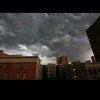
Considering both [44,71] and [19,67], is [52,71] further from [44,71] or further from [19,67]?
[19,67]

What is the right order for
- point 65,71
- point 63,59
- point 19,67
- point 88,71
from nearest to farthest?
1. point 19,67
2. point 88,71
3. point 65,71
4. point 63,59

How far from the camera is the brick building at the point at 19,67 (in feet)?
86.0

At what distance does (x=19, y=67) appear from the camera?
26781mm

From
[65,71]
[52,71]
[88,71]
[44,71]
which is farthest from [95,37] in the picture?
[44,71]

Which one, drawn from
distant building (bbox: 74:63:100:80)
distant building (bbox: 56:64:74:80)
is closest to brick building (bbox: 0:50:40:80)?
distant building (bbox: 56:64:74:80)

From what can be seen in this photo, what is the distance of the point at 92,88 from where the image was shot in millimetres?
1126

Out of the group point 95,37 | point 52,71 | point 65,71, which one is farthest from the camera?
point 95,37

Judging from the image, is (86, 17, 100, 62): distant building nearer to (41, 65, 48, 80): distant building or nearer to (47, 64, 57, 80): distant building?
(47, 64, 57, 80): distant building

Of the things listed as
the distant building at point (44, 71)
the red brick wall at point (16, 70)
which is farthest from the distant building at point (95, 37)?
the red brick wall at point (16, 70)

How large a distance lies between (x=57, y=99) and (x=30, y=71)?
26.4 m

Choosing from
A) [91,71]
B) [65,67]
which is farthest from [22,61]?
[91,71]
